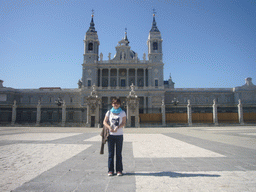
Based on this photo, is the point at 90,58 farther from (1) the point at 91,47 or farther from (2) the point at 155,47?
(2) the point at 155,47

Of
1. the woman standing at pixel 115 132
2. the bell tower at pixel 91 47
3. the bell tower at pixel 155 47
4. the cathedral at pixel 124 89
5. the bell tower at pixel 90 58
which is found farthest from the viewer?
the bell tower at pixel 91 47

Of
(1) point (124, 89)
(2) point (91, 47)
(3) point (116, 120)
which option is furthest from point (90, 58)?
(3) point (116, 120)

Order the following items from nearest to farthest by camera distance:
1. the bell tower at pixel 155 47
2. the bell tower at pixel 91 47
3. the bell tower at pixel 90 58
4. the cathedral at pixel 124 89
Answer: the cathedral at pixel 124 89 → the bell tower at pixel 90 58 → the bell tower at pixel 155 47 → the bell tower at pixel 91 47

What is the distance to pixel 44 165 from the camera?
441 centimetres

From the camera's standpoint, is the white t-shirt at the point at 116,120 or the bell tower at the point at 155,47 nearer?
the white t-shirt at the point at 116,120

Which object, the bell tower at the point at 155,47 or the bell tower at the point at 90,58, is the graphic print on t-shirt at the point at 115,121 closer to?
the bell tower at the point at 90,58

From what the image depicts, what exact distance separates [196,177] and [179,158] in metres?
1.70

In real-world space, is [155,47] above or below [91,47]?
below

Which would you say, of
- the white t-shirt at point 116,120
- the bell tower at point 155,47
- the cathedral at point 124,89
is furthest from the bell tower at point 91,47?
the white t-shirt at point 116,120

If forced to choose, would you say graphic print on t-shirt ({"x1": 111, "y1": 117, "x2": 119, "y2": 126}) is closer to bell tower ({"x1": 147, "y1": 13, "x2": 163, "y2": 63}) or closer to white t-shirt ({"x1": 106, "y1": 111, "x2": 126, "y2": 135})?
white t-shirt ({"x1": 106, "y1": 111, "x2": 126, "y2": 135})

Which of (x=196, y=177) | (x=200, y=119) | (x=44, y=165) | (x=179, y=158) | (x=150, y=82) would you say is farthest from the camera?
(x=150, y=82)

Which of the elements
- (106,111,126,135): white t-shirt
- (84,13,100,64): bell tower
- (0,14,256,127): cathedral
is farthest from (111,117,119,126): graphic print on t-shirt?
(84,13,100,64): bell tower

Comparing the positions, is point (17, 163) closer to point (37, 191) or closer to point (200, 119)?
point (37, 191)

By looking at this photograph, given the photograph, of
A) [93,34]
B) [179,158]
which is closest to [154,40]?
[93,34]
